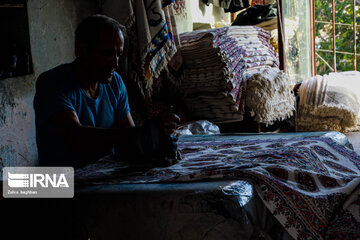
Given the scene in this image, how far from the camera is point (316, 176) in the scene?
1.69 metres

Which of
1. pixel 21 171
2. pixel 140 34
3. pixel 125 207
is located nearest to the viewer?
pixel 125 207

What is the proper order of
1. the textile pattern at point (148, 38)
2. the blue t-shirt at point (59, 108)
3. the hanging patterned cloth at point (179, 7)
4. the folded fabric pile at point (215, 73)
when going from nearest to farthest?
the blue t-shirt at point (59, 108)
the textile pattern at point (148, 38)
the folded fabric pile at point (215, 73)
the hanging patterned cloth at point (179, 7)

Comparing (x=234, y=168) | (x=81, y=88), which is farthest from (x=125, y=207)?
(x=81, y=88)

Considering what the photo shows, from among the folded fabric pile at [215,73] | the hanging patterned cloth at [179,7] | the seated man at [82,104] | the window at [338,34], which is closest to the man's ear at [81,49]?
the seated man at [82,104]

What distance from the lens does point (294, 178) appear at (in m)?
1.63

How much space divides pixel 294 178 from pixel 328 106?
3.79 meters

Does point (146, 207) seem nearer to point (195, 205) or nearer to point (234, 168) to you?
point (195, 205)

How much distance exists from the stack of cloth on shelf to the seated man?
3671 millimetres

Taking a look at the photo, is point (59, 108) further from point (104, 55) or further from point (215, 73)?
point (215, 73)

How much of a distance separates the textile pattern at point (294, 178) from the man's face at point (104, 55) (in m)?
0.41

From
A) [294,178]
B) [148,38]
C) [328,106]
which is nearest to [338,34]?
[328,106]

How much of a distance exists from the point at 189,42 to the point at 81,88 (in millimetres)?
2411

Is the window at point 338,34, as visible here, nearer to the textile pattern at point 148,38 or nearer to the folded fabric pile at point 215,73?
the folded fabric pile at point 215,73

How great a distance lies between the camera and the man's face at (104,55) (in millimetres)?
1930
